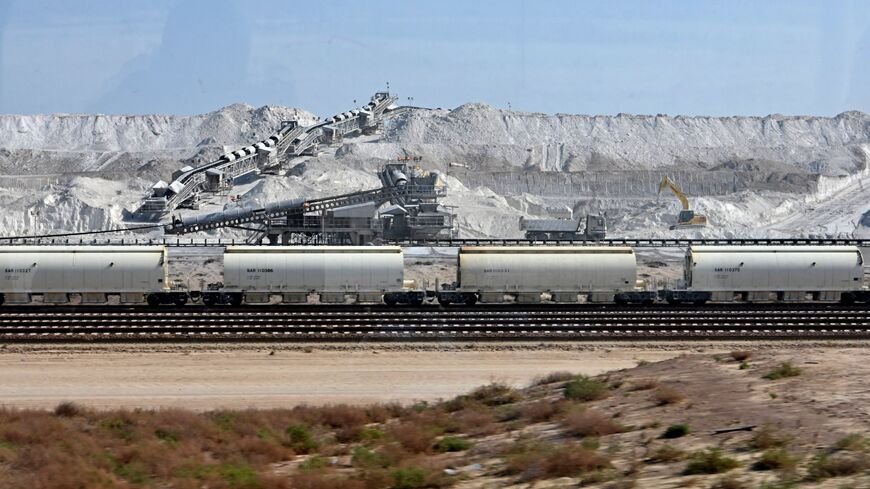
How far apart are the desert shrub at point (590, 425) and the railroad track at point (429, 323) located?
1548 cm

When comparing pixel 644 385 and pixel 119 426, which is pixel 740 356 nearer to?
pixel 644 385

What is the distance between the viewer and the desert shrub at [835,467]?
1311 cm

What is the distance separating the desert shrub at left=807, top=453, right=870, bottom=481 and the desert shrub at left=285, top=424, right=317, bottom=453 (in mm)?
9281

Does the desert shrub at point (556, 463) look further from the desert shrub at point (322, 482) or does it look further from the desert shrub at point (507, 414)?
the desert shrub at point (507, 414)

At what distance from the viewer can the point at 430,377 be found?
1097 inches

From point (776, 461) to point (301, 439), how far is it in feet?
29.9

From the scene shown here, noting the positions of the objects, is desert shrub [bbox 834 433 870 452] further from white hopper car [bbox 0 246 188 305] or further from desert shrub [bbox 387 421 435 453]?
white hopper car [bbox 0 246 188 305]

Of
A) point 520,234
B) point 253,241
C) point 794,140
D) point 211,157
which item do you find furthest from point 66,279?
point 794,140

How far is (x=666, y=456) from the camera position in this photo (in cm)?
1467

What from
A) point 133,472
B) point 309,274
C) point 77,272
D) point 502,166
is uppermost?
point 502,166

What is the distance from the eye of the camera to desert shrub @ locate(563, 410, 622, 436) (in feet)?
56.2

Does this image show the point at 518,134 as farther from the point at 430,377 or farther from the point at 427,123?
the point at 430,377

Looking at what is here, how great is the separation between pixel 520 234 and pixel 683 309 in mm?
48507

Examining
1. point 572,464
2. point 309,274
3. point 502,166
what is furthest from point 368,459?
point 502,166
